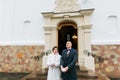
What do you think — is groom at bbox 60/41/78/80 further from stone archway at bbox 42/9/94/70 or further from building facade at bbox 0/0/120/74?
building facade at bbox 0/0/120/74

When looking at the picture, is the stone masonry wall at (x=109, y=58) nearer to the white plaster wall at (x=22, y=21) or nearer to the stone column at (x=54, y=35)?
the stone column at (x=54, y=35)

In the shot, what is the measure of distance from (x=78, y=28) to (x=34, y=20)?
2326 mm

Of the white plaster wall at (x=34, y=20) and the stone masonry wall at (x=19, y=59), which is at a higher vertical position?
the white plaster wall at (x=34, y=20)

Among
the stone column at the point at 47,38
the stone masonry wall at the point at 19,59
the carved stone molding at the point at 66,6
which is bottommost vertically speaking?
the stone masonry wall at the point at 19,59

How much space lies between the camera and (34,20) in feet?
33.3

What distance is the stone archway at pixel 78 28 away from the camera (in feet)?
30.4

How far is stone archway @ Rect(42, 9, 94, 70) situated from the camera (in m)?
9.27

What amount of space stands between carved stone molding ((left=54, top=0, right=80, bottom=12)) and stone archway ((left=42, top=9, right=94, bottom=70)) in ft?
0.58

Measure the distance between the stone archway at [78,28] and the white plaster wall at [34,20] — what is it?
0.25 metres

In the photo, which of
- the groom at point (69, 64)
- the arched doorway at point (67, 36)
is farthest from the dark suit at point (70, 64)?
the arched doorway at point (67, 36)

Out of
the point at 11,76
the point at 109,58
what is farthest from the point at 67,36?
the point at 11,76

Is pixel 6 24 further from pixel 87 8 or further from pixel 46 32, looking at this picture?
pixel 87 8

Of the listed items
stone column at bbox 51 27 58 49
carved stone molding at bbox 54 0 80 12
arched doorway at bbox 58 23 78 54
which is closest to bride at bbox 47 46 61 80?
stone column at bbox 51 27 58 49

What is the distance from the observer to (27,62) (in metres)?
9.85
